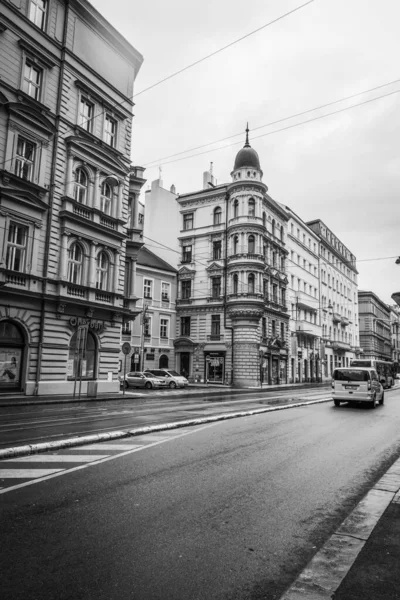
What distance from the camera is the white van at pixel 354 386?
19312mm

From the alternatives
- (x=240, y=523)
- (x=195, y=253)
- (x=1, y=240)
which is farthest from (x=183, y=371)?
(x=240, y=523)

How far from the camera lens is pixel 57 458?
7539 millimetres

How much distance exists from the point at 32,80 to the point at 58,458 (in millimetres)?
21251

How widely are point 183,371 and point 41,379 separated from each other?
23975 millimetres

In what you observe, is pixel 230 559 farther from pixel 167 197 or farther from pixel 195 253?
pixel 167 197

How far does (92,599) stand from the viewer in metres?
3.13

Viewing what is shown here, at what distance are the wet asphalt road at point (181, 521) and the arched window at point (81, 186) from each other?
18.9 meters

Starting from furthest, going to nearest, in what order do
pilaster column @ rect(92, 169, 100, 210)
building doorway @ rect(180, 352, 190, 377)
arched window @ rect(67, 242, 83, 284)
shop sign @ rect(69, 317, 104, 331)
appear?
building doorway @ rect(180, 352, 190, 377) < pilaster column @ rect(92, 169, 100, 210) < arched window @ rect(67, 242, 83, 284) < shop sign @ rect(69, 317, 104, 331)

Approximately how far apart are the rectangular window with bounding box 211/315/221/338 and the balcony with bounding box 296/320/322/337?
13.2 metres

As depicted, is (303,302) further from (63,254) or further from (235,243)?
(63,254)

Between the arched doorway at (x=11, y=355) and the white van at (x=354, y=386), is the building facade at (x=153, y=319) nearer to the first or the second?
the arched doorway at (x=11, y=355)

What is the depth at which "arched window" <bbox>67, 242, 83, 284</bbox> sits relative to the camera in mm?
23875

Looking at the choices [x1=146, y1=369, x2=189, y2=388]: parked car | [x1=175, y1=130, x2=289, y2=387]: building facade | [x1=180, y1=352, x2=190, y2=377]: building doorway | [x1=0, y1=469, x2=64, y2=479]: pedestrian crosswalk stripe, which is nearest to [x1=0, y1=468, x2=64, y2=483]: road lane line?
[x1=0, y1=469, x2=64, y2=479]: pedestrian crosswalk stripe

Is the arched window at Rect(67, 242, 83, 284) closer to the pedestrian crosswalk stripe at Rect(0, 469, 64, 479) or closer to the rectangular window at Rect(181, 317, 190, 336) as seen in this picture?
the pedestrian crosswalk stripe at Rect(0, 469, 64, 479)
